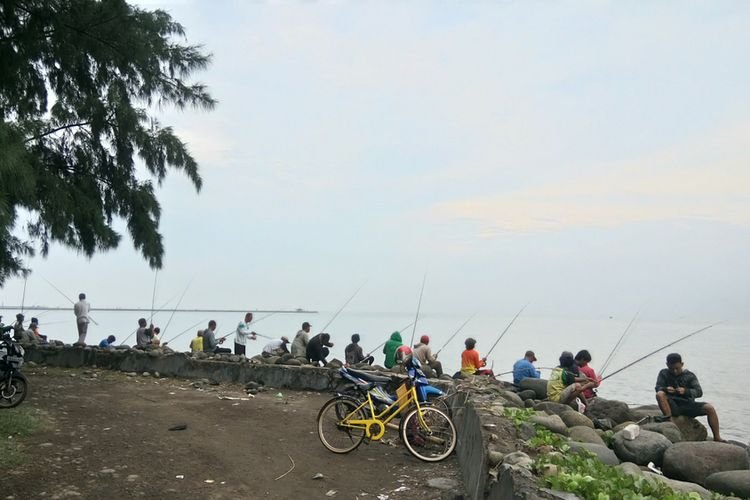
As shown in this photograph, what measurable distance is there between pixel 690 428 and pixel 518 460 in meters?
5.20

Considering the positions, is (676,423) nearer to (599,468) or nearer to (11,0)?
(599,468)

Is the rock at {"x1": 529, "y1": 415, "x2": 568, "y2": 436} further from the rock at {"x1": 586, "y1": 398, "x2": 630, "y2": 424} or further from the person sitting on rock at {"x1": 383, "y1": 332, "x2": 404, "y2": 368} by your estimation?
the person sitting on rock at {"x1": 383, "y1": 332, "x2": 404, "y2": 368}

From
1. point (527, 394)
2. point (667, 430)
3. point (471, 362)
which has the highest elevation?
point (471, 362)

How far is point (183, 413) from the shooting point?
25.5 feet

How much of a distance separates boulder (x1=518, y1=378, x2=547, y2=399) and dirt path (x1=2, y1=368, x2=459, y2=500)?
3.59 m

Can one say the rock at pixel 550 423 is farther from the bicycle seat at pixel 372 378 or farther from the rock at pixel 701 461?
the bicycle seat at pixel 372 378

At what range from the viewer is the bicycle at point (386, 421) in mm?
6051

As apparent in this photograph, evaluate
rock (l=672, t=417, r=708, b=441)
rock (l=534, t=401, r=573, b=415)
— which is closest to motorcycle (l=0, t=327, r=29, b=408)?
rock (l=534, t=401, r=573, b=415)

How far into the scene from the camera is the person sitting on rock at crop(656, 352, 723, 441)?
786 cm

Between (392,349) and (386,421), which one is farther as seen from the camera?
(392,349)

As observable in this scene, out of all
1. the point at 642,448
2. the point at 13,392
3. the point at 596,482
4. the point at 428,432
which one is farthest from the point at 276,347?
the point at 596,482

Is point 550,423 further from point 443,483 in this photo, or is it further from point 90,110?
point 90,110

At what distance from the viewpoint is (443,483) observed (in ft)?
17.3

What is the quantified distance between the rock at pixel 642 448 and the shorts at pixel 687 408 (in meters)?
2.18
